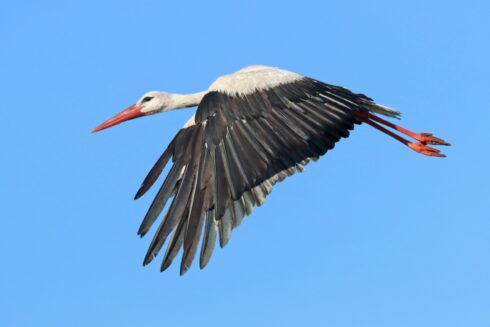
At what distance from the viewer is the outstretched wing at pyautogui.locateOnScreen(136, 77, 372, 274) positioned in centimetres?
1216

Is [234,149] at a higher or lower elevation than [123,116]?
lower

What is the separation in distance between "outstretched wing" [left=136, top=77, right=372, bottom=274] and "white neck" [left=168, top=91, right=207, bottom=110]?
224 cm

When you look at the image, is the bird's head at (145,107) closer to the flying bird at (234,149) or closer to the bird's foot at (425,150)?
the flying bird at (234,149)

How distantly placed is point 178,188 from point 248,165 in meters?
0.91

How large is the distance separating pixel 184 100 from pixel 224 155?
3.26 meters

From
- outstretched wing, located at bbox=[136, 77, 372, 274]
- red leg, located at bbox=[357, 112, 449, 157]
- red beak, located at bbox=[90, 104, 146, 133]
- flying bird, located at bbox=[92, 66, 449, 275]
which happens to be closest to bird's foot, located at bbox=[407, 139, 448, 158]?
red leg, located at bbox=[357, 112, 449, 157]

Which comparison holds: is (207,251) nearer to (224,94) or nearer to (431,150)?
(224,94)

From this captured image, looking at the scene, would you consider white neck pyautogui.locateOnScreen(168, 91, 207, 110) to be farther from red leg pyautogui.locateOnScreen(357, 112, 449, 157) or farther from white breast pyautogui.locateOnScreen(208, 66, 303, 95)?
red leg pyautogui.locateOnScreen(357, 112, 449, 157)

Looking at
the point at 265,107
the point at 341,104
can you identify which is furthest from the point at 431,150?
the point at 265,107

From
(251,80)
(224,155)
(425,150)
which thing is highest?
(425,150)

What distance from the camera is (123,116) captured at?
53.0 feet

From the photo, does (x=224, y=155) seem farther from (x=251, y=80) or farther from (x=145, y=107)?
(x=145, y=107)

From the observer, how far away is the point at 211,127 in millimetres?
12500

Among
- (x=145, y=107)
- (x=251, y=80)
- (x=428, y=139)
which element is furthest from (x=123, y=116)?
(x=428, y=139)
